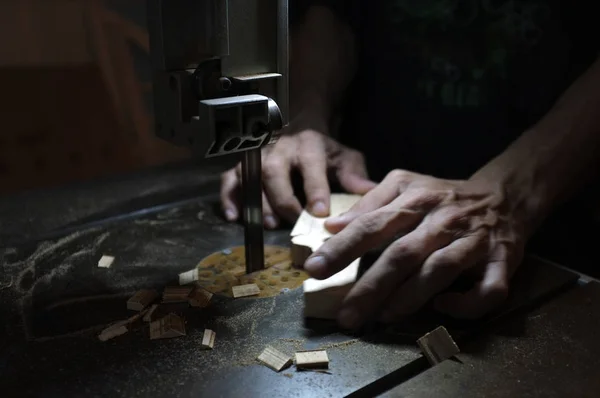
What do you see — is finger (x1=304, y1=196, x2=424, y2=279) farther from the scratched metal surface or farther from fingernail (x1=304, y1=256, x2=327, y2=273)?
the scratched metal surface

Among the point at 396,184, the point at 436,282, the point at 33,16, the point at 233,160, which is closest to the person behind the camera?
the point at 436,282

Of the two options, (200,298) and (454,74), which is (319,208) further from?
(454,74)

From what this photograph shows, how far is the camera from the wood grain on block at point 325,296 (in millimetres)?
895

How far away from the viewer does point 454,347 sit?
827 mm

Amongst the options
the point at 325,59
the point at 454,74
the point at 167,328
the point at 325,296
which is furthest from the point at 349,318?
the point at 325,59

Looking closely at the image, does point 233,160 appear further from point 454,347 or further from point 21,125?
point 454,347

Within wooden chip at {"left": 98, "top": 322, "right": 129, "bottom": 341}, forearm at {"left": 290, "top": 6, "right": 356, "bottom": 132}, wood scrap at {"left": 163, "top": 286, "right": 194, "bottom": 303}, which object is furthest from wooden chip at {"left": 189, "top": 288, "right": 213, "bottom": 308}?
forearm at {"left": 290, "top": 6, "right": 356, "bottom": 132}

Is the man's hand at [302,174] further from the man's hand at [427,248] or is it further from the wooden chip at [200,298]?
the wooden chip at [200,298]

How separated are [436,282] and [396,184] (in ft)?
0.85

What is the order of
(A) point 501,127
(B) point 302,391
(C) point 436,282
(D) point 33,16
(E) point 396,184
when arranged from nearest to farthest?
1. (B) point 302,391
2. (C) point 436,282
3. (E) point 396,184
4. (A) point 501,127
5. (D) point 33,16

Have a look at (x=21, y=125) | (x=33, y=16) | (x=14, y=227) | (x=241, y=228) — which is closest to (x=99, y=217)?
(x=14, y=227)

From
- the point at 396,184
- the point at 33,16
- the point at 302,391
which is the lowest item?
the point at 302,391

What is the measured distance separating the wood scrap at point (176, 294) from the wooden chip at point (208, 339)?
112 millimetres

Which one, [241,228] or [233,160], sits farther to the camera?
[233,160]
